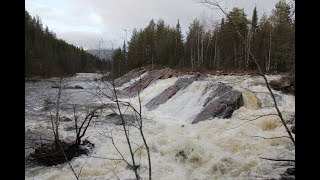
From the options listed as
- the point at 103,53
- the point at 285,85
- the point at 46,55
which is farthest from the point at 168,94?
the point at 46,55

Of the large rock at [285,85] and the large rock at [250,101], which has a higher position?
the large rock at [285,85]

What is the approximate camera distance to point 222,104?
45.1 feet

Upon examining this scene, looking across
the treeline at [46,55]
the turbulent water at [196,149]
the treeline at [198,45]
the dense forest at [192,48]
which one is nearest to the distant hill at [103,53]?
the turbulent water at [196,149]

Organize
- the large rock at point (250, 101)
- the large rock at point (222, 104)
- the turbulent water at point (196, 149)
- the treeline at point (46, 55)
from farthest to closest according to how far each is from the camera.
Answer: the treeline at point (46, 55) < the large rock at point (250, 101) < the large rock at point (222, 104) < the turbulent water at point (196, 149)

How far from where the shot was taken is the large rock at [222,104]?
13367mm

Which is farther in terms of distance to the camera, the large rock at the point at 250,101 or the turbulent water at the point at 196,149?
the large rock at the point at 250,101

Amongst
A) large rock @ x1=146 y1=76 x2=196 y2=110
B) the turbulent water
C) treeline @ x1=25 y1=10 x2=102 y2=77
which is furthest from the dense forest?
the turbulent water

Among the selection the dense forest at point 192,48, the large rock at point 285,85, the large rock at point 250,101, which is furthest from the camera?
the dense forest at point 192,48

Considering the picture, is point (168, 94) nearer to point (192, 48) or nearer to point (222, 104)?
point (222, 104)

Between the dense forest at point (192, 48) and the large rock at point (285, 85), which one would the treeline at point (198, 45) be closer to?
the dense forest at point (192, 48)

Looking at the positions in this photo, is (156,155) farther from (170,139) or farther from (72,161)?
(72,161)

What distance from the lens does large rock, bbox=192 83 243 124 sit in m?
13.4
